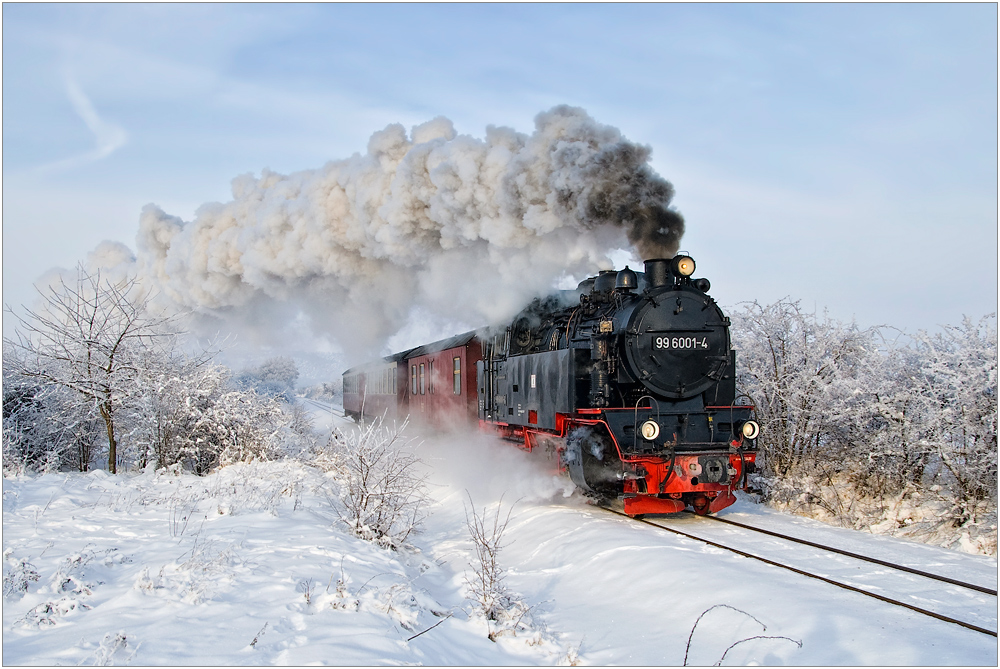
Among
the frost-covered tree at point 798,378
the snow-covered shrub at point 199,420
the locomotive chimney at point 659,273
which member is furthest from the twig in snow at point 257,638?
the frost-covered tree at point 798,378

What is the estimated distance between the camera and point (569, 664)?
4289 mm

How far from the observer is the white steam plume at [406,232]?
982 cm

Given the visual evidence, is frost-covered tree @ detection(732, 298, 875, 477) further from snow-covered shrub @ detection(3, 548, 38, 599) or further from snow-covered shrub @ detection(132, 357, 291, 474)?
snow-covered shrub @ detection(3, 548, 38, 599)

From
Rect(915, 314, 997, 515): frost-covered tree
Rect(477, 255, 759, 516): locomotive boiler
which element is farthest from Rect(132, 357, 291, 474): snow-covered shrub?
Rect(915, 314, 997, 515): frost-covered tree

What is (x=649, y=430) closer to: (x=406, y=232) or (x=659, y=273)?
(x=659, y=273)

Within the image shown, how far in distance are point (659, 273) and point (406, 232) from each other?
5893 mm

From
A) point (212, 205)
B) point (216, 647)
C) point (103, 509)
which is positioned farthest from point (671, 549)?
point (212, 205)

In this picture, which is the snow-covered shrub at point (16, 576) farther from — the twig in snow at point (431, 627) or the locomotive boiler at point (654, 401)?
the locomotive boiler at point (654, 401)

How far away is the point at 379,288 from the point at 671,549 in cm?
1001

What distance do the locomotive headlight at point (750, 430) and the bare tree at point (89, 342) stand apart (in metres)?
8.11

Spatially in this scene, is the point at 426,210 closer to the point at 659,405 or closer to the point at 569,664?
the point at 659,405

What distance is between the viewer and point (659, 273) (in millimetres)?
8250

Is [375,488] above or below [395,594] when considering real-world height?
above

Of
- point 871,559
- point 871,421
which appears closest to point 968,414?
point 871,421
